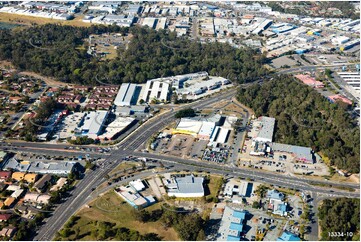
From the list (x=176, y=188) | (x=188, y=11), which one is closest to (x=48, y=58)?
(x=176, y=188)

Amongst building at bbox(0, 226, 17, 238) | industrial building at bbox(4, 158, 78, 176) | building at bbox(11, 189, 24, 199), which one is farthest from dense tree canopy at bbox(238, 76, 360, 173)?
building at bbox(0, 226, 17, 238)

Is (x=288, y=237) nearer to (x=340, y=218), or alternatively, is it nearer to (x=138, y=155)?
(x=340, y=218)

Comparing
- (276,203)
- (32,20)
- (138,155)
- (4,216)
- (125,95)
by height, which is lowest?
(32,20)

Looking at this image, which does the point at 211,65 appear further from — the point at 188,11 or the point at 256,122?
the point at 188,11

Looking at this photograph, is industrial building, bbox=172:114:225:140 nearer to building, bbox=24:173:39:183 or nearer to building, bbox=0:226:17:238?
building, bbox=24:173:39:183

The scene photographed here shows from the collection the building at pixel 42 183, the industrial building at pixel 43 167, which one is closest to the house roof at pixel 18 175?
the industrial building at pixel 43 167

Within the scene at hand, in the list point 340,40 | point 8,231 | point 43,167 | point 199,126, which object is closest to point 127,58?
point 199,126
